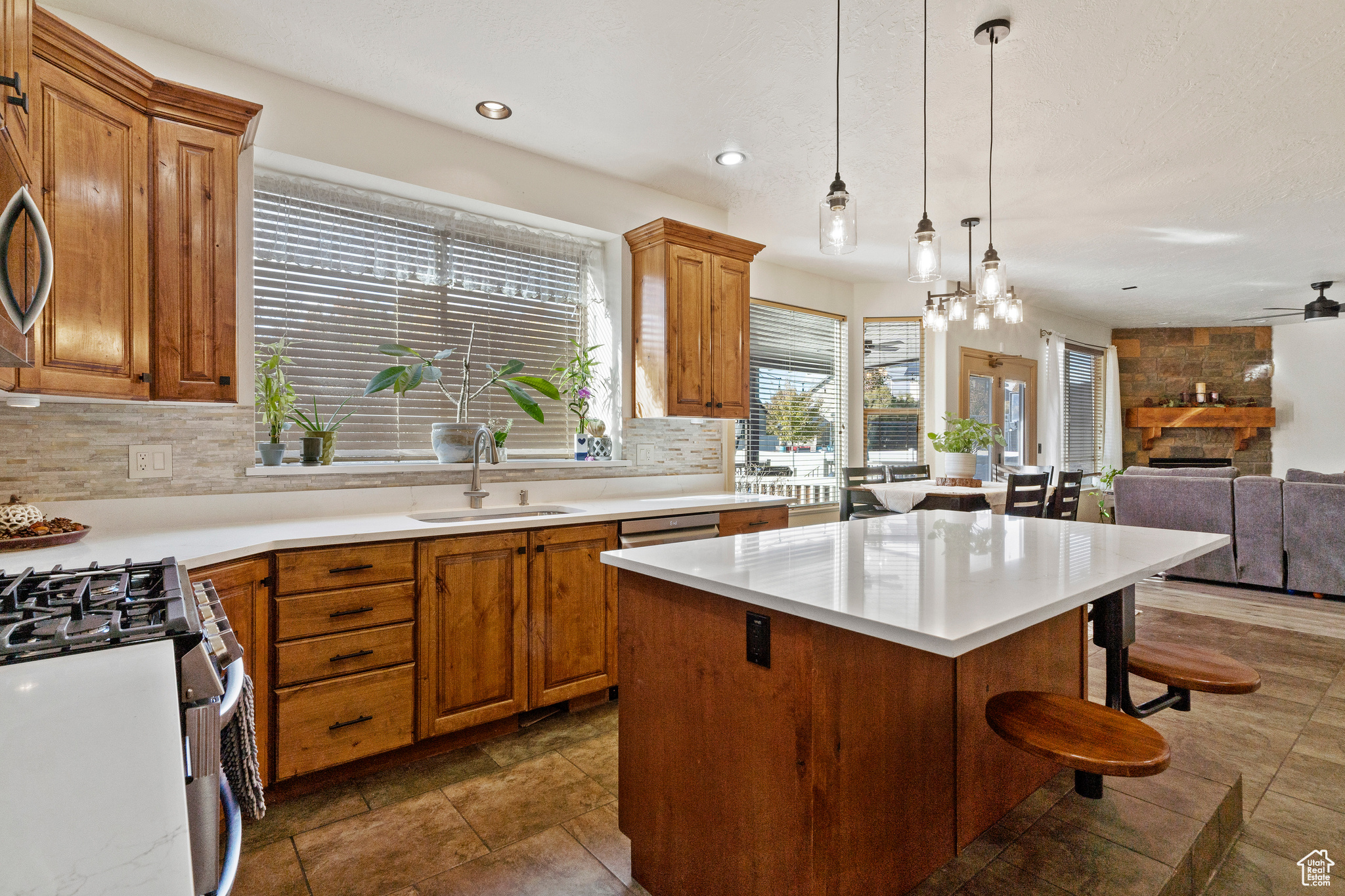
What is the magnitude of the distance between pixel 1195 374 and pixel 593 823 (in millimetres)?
10267

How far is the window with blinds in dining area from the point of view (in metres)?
2.86

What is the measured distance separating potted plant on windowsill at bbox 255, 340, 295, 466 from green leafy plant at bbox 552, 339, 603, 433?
134cm

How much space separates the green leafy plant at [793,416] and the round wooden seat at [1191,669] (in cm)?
355

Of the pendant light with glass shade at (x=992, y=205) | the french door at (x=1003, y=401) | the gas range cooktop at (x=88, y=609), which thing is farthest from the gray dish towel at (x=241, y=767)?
the french door at (x=1003, y=401)

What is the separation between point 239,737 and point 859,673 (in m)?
1.16

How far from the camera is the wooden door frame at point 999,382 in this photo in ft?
20.7

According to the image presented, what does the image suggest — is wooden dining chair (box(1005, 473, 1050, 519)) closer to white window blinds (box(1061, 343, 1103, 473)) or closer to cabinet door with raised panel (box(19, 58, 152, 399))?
white window blinds (box(1061, 343, 1103, 473))

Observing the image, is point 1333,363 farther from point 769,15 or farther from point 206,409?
point 206,409

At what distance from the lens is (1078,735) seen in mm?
1418

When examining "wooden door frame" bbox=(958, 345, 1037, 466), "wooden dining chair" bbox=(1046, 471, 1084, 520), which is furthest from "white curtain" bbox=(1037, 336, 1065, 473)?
"wooden dining chair" bbox=(1046, 471, 1084, 520)

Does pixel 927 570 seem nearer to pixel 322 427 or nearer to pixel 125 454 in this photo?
pixel 322 427

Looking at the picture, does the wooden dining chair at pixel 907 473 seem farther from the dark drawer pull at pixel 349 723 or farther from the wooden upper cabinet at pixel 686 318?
the dark drawer pull at pixel 349 723

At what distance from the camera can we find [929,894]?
5.05 feet

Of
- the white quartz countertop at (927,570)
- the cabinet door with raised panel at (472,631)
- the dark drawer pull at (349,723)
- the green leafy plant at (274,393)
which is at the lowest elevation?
the dark drawer pull at (349,723)
